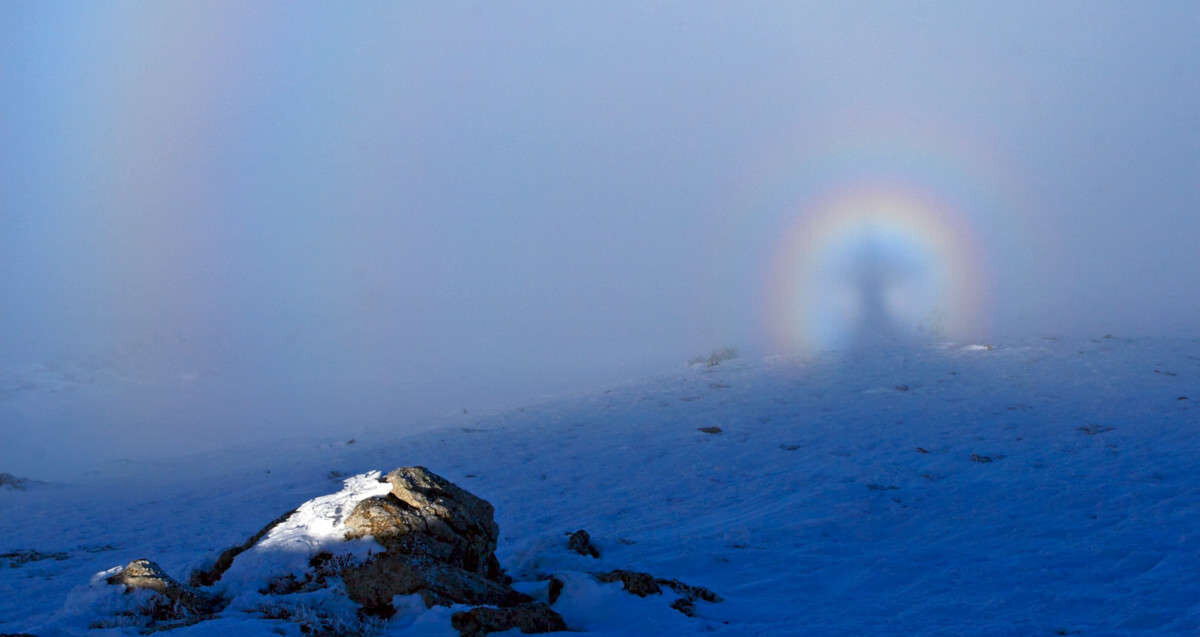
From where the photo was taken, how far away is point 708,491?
31.3ft

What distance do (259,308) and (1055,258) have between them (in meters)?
51.0

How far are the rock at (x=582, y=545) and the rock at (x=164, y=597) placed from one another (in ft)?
9.20

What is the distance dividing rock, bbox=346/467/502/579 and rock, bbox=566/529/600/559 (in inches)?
43.7

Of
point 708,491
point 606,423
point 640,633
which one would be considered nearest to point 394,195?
point 606,423

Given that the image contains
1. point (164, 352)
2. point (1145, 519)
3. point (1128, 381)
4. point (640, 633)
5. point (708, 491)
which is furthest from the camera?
point (164, 352)

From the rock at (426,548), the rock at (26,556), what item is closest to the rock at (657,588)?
the rock at (426,548)

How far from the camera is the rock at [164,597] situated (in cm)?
443

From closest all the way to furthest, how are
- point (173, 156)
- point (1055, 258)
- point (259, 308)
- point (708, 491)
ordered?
point (708, 491) < point (259, 308) < point (1055, 258) < point (173, 156)

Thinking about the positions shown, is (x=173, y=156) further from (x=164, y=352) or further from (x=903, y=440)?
(x=903, y=440)

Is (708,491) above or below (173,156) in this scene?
below

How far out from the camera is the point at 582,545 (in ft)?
21.9

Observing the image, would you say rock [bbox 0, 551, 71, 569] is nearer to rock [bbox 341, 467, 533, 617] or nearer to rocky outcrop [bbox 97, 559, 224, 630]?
rocky outcrop [bbox 97, 559, 224, 630]

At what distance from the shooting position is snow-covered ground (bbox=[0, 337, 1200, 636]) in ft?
16.9

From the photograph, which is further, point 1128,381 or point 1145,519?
point 1128,381
